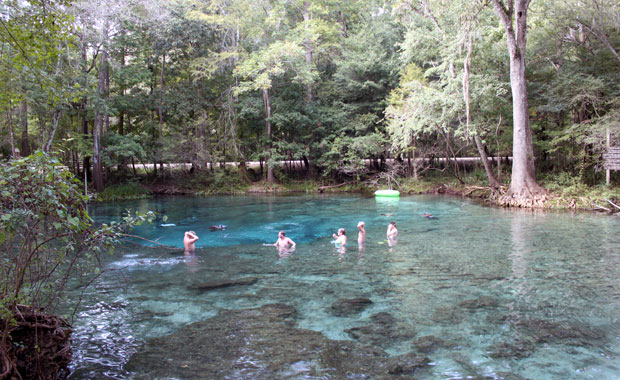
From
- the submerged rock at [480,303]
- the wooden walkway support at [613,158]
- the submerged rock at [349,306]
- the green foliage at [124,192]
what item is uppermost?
the wooden walkway support at [613,158]

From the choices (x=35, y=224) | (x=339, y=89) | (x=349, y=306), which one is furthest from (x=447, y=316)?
(x=339, y=89)

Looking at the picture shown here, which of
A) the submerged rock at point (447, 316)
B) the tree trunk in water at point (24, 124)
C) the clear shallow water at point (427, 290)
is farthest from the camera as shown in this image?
the tree trunk in water at point (24, 124)

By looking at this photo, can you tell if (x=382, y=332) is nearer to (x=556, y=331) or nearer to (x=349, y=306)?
(x=349, y=306)

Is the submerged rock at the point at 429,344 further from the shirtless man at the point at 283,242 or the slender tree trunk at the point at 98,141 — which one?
the slender tree trunk at the point at 98,141

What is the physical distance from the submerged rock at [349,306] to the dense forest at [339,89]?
563 inches

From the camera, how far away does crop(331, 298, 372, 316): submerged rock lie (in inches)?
260

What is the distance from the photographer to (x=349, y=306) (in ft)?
22.5

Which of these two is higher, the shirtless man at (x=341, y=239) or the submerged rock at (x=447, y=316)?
the shirtless man at (x=341, y=239)

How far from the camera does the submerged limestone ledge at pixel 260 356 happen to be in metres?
4.71

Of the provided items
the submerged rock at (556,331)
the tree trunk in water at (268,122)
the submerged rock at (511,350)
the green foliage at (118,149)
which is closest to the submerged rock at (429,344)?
the submerged rock at (511,350)

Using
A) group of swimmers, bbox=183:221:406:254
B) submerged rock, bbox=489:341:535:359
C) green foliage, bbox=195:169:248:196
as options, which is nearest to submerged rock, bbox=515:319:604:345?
submerged rock, bbox=489:341:535:359

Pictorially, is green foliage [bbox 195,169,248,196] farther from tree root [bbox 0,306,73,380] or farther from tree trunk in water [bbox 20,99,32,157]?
tree root [bbox 0,306,73,380]

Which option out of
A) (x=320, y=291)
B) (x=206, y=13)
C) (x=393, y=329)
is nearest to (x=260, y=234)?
(x=320, y=291)

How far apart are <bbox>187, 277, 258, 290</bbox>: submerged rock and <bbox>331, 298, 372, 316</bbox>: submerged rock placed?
2.22 meters
